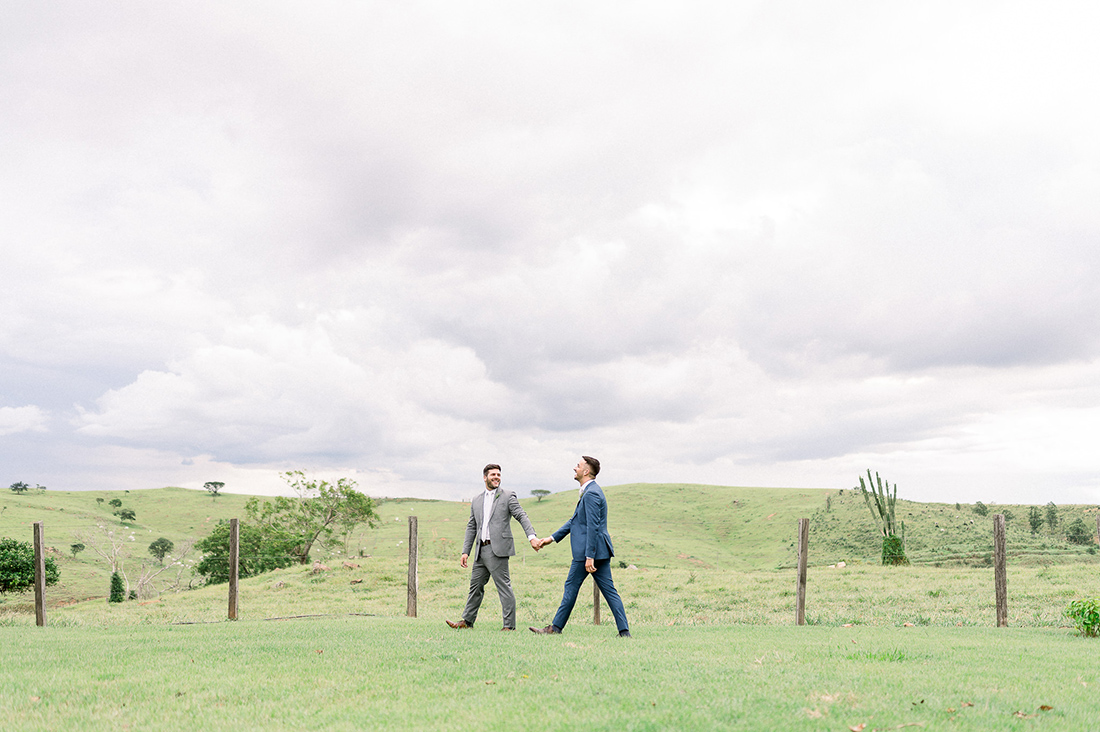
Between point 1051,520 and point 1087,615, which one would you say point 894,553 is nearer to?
point 1087,615

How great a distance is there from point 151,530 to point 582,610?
73919 millimetres

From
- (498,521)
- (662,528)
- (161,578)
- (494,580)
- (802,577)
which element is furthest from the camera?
(662,528)

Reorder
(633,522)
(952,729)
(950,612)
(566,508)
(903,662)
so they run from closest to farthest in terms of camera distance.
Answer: (952,729) < (903,662) < (950,612) < (633,522) < (566,508)

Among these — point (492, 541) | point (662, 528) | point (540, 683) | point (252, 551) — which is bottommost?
point (662, 528)

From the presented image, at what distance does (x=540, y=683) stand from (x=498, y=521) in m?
5.22

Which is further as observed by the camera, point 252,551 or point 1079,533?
point 1079,533

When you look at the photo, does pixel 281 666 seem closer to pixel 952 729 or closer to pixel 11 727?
pixel 11 727

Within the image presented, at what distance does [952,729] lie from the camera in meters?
5.20

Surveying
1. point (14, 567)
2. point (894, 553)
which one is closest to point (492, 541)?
point (894, 553)

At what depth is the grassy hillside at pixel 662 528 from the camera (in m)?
46.0

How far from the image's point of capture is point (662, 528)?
247 feet

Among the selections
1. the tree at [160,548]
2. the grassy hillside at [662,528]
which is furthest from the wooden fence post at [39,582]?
the tree at [160,548]

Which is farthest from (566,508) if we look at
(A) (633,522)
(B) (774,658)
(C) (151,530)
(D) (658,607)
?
(B) (774,658)

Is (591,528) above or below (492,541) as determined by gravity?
above
